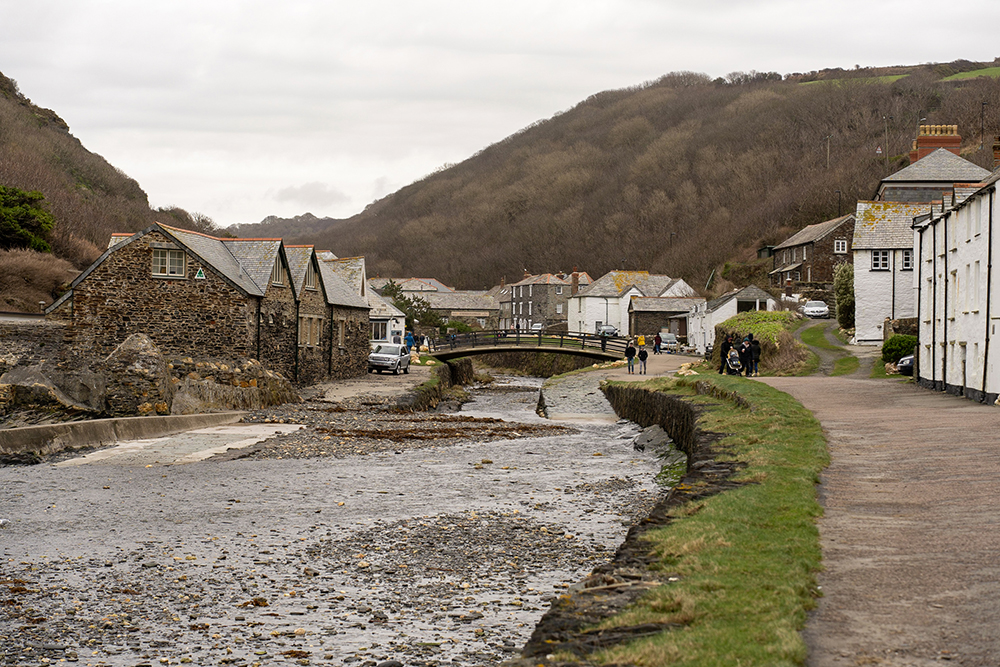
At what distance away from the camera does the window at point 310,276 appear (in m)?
42.1

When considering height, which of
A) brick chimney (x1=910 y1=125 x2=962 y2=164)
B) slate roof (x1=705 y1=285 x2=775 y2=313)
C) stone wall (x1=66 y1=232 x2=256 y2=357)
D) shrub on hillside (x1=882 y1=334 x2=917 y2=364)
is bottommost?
shrub on hillside (x1=882 y1=334 x2=917 y2=364)

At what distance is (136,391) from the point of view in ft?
94.4

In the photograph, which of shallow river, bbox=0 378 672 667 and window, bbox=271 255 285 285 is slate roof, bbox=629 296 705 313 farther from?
shallow river, bbox=0 378 672 667

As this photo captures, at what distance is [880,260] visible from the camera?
169ft

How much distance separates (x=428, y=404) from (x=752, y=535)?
32.8 meters

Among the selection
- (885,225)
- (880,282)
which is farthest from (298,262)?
(885,225)

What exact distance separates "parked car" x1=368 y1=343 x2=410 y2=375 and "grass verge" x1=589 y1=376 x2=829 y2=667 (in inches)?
1518

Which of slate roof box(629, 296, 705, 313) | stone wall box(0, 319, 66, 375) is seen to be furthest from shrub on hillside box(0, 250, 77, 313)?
slate roof box(629, 296, 705, 313)

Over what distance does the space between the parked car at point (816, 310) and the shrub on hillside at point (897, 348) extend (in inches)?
1071

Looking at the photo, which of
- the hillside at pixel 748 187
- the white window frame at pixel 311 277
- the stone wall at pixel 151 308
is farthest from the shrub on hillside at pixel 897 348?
the hillside at pixel 748 187

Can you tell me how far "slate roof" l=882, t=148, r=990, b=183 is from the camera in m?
62.4

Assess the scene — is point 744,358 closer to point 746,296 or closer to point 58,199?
point 746,296

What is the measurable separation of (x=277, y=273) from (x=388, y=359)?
14168mm

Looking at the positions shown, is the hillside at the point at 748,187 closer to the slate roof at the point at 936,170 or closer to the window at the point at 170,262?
the slate roof at the point at 936,170
